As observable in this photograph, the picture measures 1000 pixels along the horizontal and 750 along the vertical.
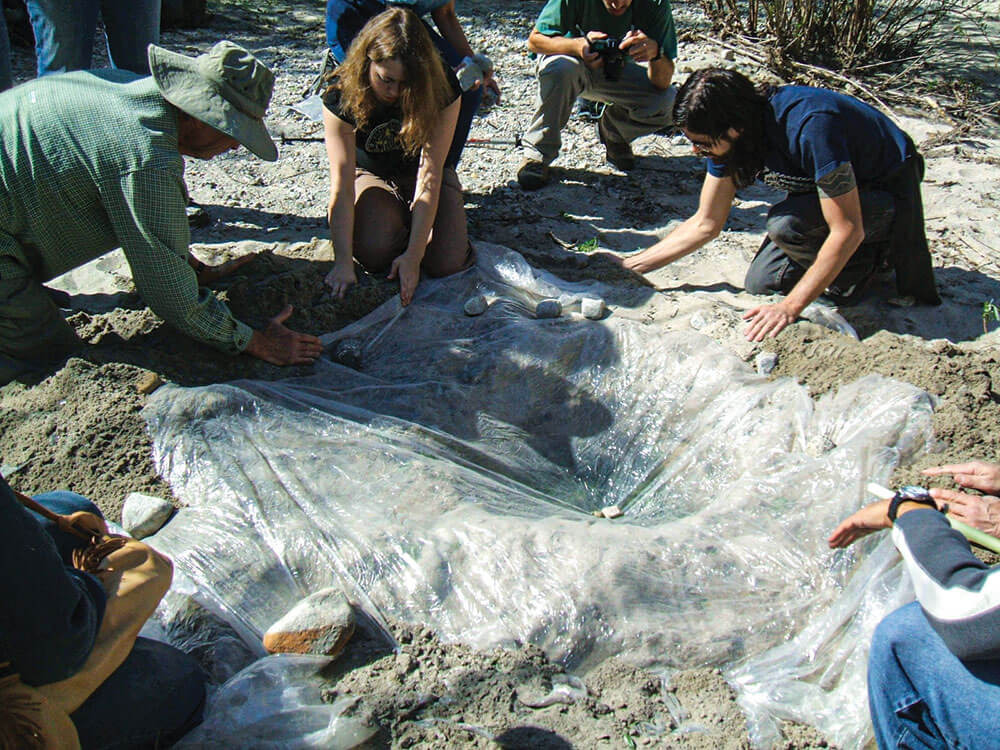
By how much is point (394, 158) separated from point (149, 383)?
4.78 feet

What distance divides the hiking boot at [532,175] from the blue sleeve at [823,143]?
171cm

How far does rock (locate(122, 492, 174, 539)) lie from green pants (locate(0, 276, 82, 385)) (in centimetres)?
80

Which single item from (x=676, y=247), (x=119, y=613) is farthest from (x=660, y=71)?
(x=119, y=613)

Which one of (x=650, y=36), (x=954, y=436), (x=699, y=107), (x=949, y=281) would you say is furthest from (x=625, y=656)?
(x=650, y=36)

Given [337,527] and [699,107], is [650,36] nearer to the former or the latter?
[699,107]

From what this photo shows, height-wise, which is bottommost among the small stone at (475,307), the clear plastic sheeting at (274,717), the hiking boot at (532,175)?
the clear plastic sheeting at (274,717)

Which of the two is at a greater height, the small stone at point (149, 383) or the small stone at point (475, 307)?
the small stone at point (475, 307)

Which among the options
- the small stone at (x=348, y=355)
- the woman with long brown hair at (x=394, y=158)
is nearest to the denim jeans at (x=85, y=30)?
the woman with long brown hair at (x=394, y=158)

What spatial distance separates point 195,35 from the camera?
19.4 feet

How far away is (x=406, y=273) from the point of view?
321cm

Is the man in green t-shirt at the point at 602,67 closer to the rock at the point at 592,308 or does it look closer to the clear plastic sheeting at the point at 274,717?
the rock at the point at 592,308

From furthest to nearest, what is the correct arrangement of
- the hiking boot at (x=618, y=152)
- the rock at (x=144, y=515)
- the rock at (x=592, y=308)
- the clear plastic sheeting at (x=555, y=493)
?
the hiking boot at (x=618, y=152)
the rock at (x=592, y=308)
the rock at (x=144, y=515)
the clear plastic sheeting at (x=555, y=493)

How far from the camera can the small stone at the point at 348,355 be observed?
3020mm

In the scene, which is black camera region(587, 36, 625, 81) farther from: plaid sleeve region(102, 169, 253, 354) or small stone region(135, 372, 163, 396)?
small stone region(135, 372, 163, 396)
